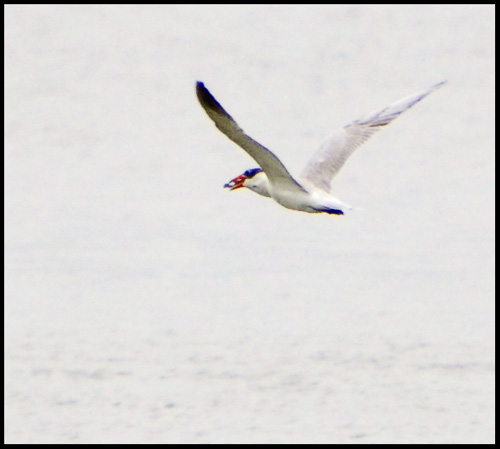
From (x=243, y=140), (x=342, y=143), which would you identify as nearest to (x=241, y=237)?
(x=342, y=143)

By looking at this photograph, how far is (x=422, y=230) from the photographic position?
1667 cm

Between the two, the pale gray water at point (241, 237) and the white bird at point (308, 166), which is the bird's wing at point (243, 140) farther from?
the pale gray water at point (241, 237)

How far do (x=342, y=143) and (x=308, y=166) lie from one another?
40cm

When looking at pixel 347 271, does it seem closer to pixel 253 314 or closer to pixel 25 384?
pixel 253 314

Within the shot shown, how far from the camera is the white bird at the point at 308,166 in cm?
752

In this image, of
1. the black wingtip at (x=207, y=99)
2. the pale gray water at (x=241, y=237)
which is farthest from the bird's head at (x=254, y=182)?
the pale gray water at (x=241, y=237)

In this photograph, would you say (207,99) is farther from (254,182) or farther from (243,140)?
(254,182)

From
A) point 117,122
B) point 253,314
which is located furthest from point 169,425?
point 117,122

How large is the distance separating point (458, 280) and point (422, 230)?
1.74 m

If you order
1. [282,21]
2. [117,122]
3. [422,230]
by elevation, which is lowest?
[422,230]

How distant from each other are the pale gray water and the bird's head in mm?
2702

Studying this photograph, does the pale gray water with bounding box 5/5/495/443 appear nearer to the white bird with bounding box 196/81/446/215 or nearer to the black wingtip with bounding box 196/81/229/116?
the white bird with bounding box 196/81/446/215

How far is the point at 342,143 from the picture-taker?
32.6ft

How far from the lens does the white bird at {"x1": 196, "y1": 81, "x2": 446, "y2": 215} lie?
7.52 m
